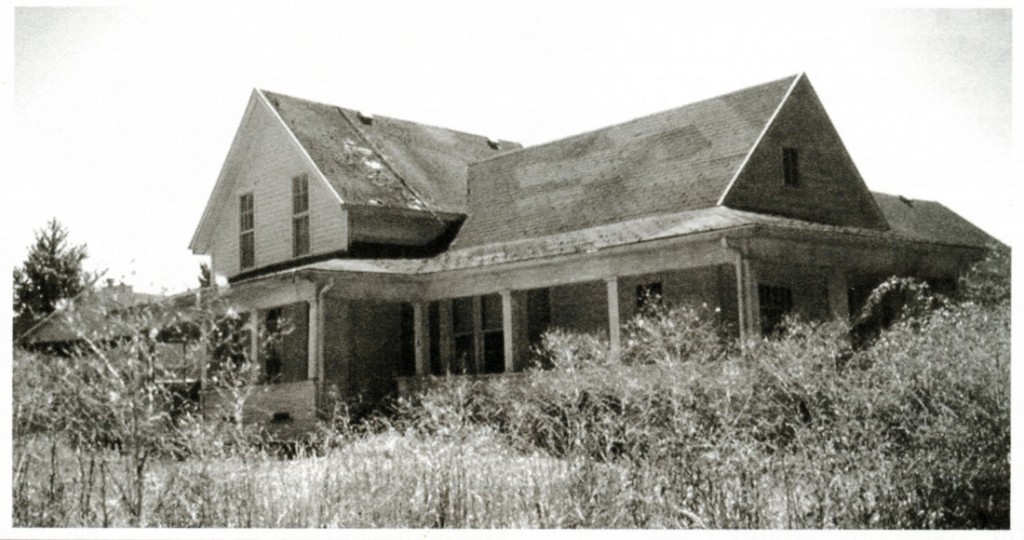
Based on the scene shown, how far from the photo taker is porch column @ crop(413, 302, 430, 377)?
16688mm

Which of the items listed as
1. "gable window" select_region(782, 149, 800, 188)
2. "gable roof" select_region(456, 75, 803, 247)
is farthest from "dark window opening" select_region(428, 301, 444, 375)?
"gable window" select_region(782, 149, 800, 188)

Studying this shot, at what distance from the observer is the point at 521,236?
660 inches

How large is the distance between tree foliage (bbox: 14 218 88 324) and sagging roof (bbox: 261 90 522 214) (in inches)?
272

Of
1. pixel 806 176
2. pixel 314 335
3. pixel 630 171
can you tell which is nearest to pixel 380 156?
pixel 314 335

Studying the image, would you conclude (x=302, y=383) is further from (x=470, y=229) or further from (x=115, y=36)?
(x=115, y=36)

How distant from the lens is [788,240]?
13.3 meters

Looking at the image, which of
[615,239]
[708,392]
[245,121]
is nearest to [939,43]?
[708,392]

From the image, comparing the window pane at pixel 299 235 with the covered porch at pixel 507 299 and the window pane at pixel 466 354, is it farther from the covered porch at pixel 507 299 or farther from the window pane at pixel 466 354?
the window pane at pixel 466 354

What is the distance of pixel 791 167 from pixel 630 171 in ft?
8.85

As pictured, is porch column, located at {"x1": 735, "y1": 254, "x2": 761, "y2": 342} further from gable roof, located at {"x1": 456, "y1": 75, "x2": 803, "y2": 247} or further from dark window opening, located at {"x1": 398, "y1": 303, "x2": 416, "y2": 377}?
dark window opening, located at {"x1": 398, "y1": 303, "x2": 416, "y2": 377}

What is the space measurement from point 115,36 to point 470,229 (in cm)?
894

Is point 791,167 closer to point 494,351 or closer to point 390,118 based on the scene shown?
point 494,351

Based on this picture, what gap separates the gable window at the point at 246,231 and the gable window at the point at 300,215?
1613 millimetres

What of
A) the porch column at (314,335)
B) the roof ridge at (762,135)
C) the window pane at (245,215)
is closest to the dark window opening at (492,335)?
the porch column at (314,335)
